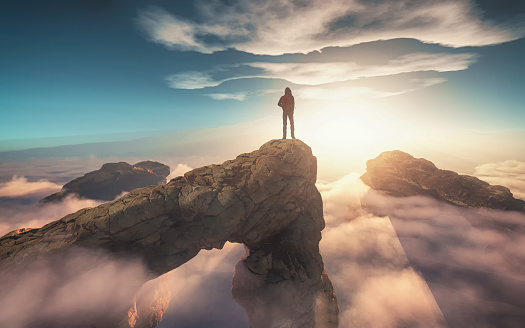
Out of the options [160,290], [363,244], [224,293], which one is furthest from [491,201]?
[224,293]

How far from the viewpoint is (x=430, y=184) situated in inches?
2702

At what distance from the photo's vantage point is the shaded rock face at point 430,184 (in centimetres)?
5797

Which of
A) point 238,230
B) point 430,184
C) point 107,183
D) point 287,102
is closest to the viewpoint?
point 238,230

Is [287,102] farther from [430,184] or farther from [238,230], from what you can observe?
[430,184]

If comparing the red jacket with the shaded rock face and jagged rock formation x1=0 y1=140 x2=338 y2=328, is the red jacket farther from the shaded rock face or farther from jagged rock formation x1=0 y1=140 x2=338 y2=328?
the shaded rock face

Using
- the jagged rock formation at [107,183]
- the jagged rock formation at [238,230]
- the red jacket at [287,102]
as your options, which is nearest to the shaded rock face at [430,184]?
the jagged rock formation at [238,230]

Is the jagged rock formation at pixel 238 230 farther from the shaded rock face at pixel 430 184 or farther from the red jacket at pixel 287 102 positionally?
the shaded rock face at pixel 430 184

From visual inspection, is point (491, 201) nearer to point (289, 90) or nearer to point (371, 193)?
point (371, 193)

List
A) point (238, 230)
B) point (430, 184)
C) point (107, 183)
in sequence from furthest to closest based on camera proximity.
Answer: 1. point (107, 183)
2. point (430, 184)
3. point (238, 230)

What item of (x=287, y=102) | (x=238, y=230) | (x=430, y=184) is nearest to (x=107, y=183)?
(x=238, y=230)

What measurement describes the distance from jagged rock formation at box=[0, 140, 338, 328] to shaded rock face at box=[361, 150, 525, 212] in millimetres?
69683

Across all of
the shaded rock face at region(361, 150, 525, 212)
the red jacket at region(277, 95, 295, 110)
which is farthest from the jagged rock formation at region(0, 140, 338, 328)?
the shaded rock face at region(361, 150, 525, 212)

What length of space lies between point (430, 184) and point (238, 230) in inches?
3134

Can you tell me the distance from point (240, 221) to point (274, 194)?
13.9ft
